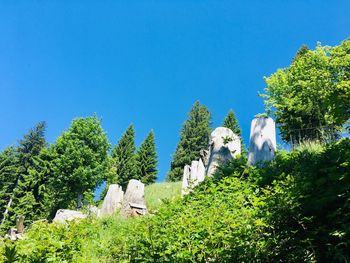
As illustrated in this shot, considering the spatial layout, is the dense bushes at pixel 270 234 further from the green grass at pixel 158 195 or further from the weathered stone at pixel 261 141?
the green grass at pixel 158 195

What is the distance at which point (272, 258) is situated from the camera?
3762 millimetres

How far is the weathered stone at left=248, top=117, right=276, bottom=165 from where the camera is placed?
8.58 metres

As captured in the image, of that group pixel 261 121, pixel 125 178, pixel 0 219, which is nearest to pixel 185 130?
pixel 125 178

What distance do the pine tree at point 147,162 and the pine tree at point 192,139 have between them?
7.94 ft

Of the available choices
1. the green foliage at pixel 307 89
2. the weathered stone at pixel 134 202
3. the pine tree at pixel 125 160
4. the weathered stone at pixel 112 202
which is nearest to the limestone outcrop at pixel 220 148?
the weathered stone at pixel 134 202

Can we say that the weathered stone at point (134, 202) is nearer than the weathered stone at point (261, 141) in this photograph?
No

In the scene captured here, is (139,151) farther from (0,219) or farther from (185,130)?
(0,219)

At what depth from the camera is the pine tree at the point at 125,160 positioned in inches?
1519

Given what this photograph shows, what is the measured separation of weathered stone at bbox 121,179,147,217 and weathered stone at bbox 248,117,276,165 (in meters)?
7.65

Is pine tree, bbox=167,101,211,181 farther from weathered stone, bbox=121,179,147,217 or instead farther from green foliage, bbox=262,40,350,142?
weathered stone, bbox=121,179,147,217

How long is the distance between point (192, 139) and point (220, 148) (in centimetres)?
3280

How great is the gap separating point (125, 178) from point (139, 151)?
5.15 metres

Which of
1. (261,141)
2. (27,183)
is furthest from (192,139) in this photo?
(261,141)

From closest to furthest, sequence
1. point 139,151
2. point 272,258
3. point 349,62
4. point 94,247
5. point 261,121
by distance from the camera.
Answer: point 272,258 → point 94,247 → point 261,121 → point 349,62 → point 139,151
